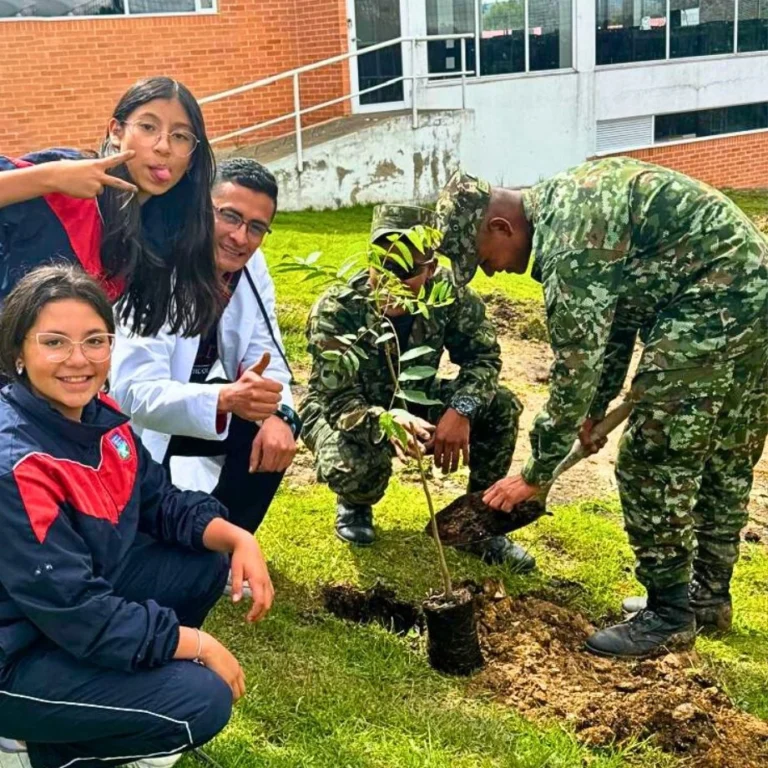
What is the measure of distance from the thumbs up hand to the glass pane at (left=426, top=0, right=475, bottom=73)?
11327mm

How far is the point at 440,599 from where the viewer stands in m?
3.26

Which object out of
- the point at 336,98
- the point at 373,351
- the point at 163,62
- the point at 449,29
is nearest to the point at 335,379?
the point at 373,351

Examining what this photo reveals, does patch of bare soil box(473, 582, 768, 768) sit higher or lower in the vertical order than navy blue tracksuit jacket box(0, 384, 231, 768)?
lower

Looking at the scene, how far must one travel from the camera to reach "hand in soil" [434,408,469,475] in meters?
4.12

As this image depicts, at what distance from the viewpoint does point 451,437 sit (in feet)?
13.5

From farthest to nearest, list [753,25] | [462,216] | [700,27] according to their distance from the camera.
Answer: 1. [753,25]
2. [700,27]
3. [462,216]

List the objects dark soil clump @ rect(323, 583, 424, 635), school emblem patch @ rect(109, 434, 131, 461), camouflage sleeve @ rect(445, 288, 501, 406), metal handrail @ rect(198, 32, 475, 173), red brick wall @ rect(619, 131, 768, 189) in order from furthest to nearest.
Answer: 1. red brick wall @ rect(619, 131, 768, 189)
2. metal handrail @ rect(198, 32, 475, 173)
3. camouflage sleeve @ rect(445, 288, 501, 406)
4. dark soil clump @ rect(323, 583, 424, 635)
5. school emblem patch @ rect(109, 434, 131, 461)

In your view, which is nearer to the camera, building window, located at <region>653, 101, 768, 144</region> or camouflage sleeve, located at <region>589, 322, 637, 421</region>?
camouflage sleeve, located at <region>589, 322, 637, 421</region>

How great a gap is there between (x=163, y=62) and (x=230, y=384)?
976 cm

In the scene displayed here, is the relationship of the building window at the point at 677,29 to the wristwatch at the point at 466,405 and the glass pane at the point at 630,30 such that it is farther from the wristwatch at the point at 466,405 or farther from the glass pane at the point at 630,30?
the wristwatch at the point at 466,405

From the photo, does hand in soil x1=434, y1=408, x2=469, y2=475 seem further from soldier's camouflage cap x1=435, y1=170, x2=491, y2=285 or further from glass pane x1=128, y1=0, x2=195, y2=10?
glass pane x1=128, y1=0, x2=195, y2=10

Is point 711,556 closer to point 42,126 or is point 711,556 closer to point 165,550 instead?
point 165,550

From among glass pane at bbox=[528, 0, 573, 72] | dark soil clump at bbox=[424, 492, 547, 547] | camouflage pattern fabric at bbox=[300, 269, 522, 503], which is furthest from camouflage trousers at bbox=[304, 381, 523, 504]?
glass pane at bbox=[528, 0, 573, 72]

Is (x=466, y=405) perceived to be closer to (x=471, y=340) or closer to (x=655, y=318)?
(x=471, y=340)
